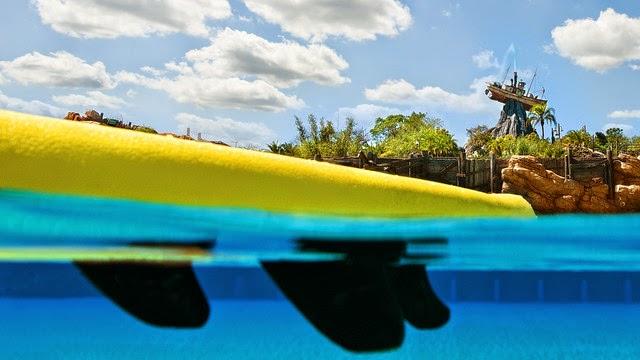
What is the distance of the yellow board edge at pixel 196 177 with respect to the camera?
1.74 metres

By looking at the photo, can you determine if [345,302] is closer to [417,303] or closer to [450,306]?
[417,303]

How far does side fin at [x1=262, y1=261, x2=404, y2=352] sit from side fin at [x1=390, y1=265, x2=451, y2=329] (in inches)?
4.3

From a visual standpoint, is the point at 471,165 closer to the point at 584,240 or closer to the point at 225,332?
the point at 225,332

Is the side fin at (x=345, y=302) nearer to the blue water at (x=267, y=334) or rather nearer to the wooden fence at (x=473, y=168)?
the blue water at (x=267, y=334)

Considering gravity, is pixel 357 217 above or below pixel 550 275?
above

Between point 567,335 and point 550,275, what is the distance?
104 inches

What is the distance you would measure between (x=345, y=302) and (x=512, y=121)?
59885 mm

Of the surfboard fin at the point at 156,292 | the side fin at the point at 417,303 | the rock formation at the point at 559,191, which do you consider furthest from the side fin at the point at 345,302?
the rock formation at the point at 559,191

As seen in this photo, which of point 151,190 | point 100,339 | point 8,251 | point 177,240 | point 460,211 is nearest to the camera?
point 151,190

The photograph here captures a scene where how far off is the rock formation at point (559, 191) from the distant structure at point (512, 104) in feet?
127

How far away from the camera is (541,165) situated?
2061 cm

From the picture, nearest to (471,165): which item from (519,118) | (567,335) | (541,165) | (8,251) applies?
(541,165)

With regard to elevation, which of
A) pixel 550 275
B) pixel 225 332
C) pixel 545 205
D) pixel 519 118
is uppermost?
pixel 519 118

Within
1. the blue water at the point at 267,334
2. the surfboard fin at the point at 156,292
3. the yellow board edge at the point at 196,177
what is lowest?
the blue water at the point at 267,334
